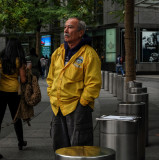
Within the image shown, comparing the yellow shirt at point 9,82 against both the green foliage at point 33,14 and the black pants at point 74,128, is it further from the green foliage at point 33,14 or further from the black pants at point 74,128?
the green foliage at point 33,14

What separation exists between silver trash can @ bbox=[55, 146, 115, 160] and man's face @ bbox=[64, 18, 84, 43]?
6.23 feet

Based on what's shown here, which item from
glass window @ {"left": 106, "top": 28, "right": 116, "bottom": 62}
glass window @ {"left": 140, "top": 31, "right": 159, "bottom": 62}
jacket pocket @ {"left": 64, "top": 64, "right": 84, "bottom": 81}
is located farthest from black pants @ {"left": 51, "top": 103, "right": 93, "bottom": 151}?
glass window @ {"left": 140, "top": 31, "right": 159, "bottom": 62}

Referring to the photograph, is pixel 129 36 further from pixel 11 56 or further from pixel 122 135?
pixel 122 135

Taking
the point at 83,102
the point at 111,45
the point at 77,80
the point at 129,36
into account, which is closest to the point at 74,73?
the point at 77,80

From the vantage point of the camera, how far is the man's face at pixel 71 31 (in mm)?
4547

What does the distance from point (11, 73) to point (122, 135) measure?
274cm

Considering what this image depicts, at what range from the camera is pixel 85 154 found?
2723 millimetres

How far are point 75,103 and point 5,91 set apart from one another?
2.16 m

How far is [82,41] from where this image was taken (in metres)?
4.61

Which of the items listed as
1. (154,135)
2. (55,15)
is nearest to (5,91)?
(154,135)

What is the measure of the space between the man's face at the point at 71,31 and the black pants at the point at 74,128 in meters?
0.69

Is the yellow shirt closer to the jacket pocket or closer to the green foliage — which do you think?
the jacket pocket

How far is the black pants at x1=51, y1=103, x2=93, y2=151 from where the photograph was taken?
14.8ft

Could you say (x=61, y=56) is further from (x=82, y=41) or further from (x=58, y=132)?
(x=58, y=132)
